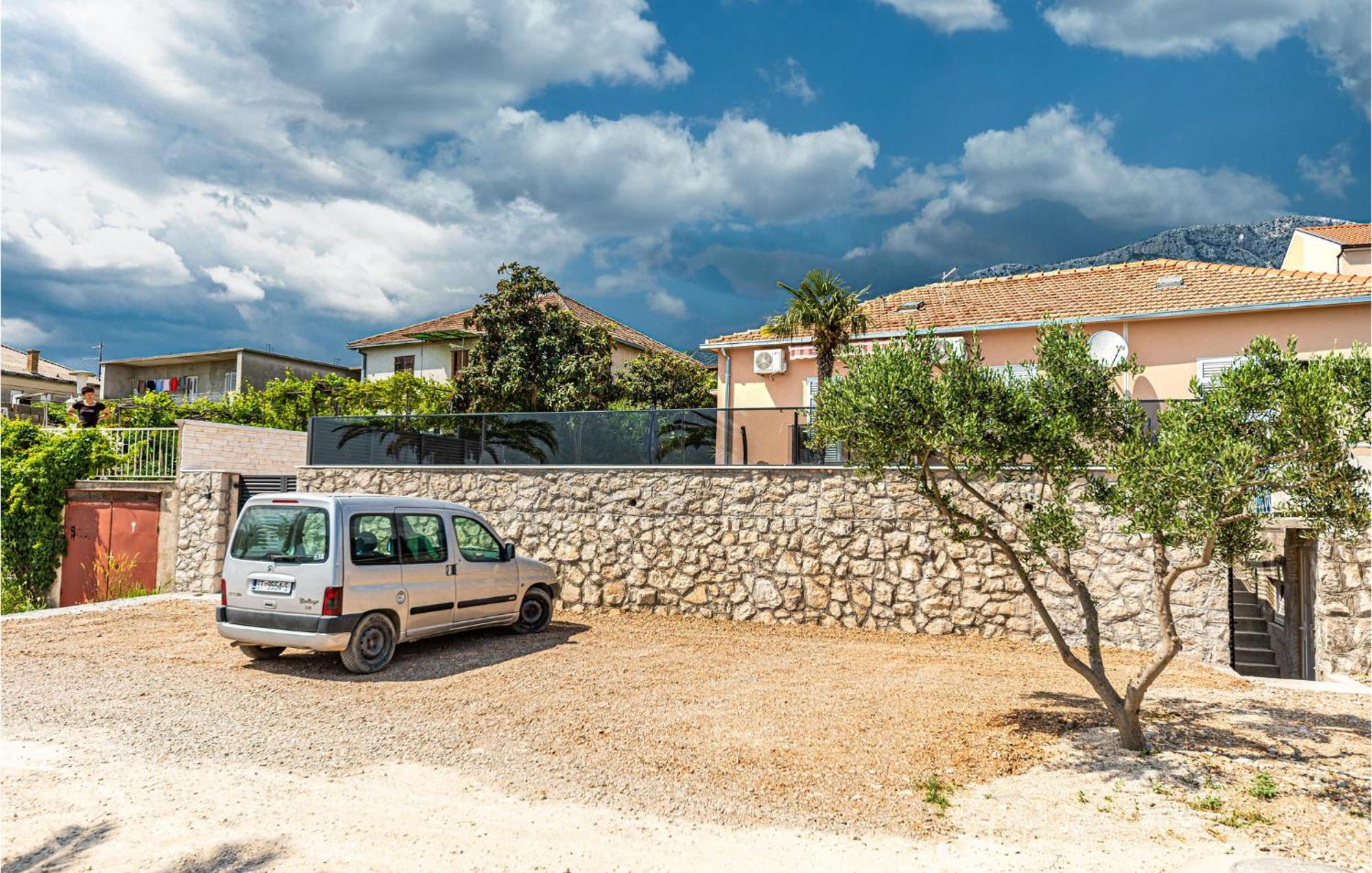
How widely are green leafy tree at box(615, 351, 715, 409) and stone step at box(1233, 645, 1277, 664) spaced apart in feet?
55.7

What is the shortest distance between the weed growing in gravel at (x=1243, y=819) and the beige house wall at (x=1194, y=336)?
1138cm

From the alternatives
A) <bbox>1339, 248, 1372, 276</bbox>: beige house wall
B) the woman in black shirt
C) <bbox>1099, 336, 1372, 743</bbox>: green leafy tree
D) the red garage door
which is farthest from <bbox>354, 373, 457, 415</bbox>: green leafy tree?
<bbox>1339, 248, 1372, 276</bbox>: beige house wall

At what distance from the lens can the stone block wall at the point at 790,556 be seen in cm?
1066

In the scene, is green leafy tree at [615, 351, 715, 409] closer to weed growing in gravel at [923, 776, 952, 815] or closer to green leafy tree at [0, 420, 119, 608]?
green leafy tree at [0, 420, 119, 608]

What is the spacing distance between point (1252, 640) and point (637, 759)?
57.7ft

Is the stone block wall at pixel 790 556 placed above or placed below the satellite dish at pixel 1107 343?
below

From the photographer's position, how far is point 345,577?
8.31m

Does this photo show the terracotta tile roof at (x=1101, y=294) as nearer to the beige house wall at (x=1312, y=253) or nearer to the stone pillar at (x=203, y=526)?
the beige house wall at (x=1312, y=253)

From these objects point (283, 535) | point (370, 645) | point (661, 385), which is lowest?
point (370, 645)

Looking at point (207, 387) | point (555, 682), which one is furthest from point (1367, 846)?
point (207, 387)

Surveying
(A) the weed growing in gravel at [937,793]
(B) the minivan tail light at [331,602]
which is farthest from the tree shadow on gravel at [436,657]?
(A) the weed growing in gravel at [937,793]

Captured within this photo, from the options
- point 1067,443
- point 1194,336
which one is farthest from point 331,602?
point 1194,336

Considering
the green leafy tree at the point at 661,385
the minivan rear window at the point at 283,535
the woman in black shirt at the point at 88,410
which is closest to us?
the minivan rear window at the point at 283,535

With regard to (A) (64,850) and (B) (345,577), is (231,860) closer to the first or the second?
(A) (64,850)
